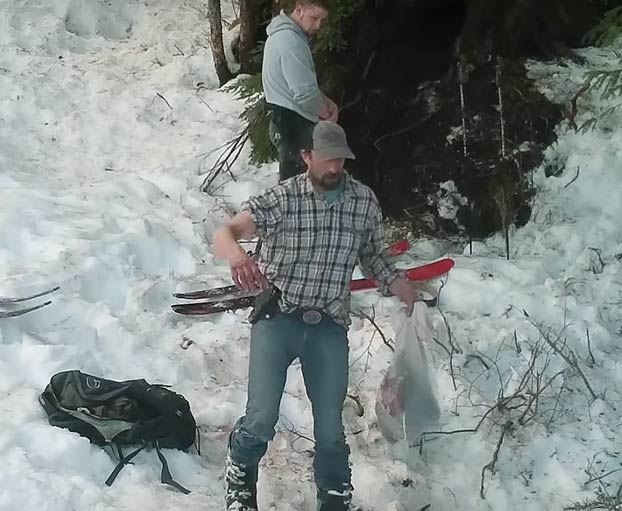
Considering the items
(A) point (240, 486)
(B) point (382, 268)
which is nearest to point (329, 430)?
(A) point (240, 486)

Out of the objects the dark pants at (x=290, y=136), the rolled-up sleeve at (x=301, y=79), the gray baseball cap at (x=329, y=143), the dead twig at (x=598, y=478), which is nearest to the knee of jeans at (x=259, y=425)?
the gray baseball cap at (x=329, y=143)

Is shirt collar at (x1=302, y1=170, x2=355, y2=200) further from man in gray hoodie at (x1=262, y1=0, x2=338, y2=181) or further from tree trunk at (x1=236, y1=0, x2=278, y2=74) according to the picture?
tree trunk at (x1=236, y1=0, x2=278, y2=74)

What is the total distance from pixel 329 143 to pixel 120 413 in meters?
1.95

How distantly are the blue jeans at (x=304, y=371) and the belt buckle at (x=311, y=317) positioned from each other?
0.07ft

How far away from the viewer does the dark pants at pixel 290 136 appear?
19.3 feet

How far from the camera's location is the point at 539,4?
8406 mm

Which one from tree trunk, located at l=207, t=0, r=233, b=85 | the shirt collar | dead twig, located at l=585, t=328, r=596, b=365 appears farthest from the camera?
tree trunk, located at l=207, t=0, r=233, b=85

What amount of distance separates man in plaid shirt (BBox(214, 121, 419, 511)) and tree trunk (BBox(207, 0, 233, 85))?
5.50 metres

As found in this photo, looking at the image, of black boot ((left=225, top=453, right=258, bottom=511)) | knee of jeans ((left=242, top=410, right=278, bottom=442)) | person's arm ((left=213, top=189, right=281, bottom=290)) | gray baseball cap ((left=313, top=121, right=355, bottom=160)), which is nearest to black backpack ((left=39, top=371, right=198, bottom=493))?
black boot ((left=225, top=453, right=258, bottom=511))

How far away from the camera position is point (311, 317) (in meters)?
4.12

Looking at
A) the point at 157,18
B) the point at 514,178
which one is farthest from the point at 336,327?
the point at 157,18

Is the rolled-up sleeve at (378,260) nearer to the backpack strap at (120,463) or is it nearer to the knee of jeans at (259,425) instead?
the knee of jeans at (259,425)

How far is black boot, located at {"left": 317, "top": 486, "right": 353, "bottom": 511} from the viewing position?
4348 mm

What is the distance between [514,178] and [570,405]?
8.62 ft
